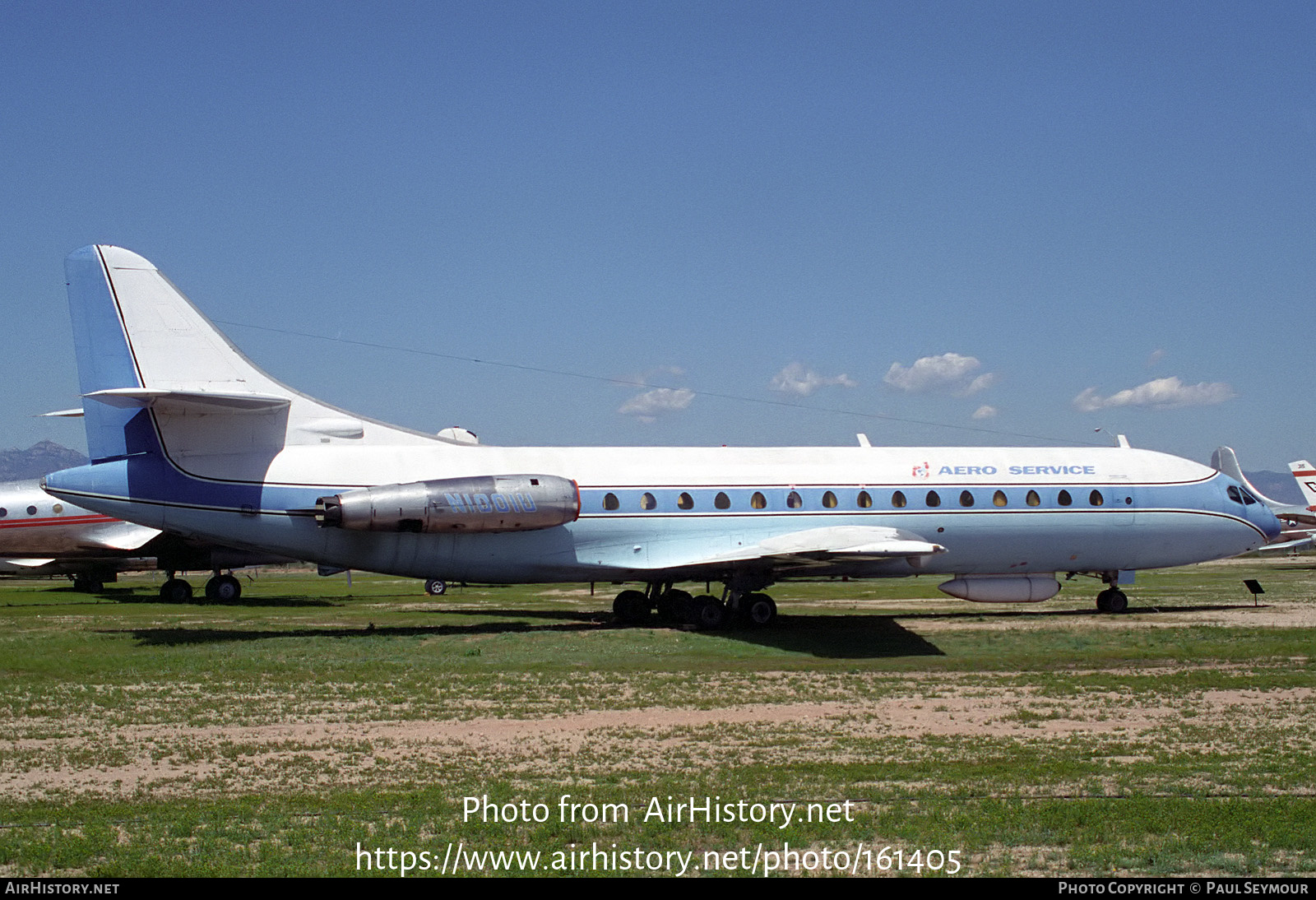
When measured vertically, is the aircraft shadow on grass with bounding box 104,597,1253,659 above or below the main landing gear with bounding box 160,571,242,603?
below

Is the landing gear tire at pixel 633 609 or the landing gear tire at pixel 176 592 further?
the landing gear tire at pixel 176 592

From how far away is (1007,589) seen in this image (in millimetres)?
26344

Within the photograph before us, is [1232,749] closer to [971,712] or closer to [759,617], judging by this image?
[971,712]

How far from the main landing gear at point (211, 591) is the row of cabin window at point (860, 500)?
1801 cm

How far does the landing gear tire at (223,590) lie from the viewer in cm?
3678

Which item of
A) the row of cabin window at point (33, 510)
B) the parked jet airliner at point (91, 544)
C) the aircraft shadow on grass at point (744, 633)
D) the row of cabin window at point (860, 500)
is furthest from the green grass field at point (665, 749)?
the row of cabin window at point (33, 510)

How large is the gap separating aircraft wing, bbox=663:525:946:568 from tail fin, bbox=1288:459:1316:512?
155 ft

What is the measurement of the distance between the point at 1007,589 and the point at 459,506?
12493 millimetres

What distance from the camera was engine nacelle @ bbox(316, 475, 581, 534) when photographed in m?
21.9

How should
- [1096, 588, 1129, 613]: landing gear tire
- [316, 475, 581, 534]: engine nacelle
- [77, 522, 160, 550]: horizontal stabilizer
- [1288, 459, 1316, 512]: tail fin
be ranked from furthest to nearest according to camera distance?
[1288, 459, 1316, 512]: tail fin, [77, 522, 160, 550]: horizontal stabilizer, [1096, 588, 1129, 613]: landing gear tire, [316, 475, 581, 534]: engine nacelle

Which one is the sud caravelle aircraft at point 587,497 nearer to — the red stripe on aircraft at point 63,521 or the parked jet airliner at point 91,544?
the parked jet airliner at point 91,544

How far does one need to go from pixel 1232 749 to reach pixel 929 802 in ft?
13.7

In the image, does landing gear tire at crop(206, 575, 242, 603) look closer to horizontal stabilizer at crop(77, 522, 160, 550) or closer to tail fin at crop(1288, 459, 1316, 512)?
horizontal stabilizer at crop(77, 522, 160, 550)

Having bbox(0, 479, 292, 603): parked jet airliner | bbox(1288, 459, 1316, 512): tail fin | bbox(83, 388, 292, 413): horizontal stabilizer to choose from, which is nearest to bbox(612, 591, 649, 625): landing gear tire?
bbox(83, 388, 292, 413): horizontal stabilizer
